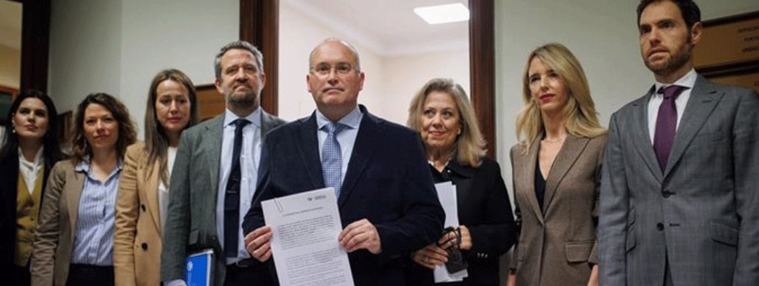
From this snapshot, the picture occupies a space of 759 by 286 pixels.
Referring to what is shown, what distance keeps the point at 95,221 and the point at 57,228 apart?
164mm

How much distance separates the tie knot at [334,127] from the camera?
1917 mm

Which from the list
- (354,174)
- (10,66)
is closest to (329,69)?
(354,174)

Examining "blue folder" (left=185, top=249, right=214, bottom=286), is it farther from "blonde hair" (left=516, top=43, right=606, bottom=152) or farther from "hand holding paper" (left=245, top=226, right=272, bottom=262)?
"blonde hair" (left=516, top=43, right=606, bottom=152)

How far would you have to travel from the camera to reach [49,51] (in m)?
4.46

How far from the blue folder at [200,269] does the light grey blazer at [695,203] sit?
117 centimetres

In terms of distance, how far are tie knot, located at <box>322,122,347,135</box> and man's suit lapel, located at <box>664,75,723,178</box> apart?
35.0 inches

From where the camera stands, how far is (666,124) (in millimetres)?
1906

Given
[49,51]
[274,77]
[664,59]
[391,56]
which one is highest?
[391,56]

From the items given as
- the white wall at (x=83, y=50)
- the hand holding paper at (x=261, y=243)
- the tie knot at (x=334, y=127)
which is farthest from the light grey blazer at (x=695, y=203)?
the white wall at (x=83, y=50)

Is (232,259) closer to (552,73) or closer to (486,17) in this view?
(552,73)

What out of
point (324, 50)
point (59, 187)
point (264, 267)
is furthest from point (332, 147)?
point (59, 187)

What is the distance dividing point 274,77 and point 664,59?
2.19 metres

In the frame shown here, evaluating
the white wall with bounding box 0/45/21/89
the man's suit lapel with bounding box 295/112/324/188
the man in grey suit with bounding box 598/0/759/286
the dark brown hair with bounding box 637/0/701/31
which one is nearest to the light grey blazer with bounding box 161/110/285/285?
the man's suit lapel with bounding box 295/112/324/188

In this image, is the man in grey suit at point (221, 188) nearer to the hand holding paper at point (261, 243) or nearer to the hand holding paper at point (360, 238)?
the hand holding paper at point (261, 243)
